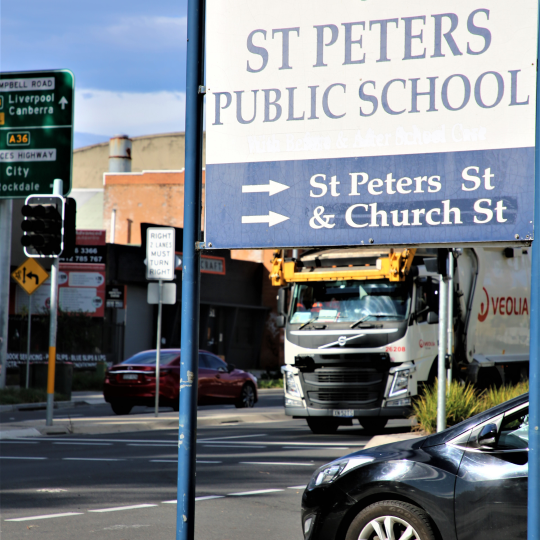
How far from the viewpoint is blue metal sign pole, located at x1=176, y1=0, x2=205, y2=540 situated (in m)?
3.79

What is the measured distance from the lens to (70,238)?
15469 mm

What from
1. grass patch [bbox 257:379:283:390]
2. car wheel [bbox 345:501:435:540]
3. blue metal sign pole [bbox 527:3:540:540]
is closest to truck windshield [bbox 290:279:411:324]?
car wheel [bbox 345:501:435:540]

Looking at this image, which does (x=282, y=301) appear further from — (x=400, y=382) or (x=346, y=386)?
(x=400, y=382)

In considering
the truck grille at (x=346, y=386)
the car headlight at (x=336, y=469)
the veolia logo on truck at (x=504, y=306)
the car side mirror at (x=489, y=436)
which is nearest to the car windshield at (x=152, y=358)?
the truck grille at (x=346, y=386)

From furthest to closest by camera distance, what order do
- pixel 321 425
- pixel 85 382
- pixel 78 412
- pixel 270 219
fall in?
1. pixel 85 382
2. pixel 78 412
3. pixel 321 425
4. pixel 270 219

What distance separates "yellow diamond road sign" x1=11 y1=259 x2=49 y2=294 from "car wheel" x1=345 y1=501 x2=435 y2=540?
699 inches

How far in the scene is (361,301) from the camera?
15.0m

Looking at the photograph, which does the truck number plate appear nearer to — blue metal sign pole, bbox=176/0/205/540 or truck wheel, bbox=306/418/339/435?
truck wheel, bbox=306/418/339/435

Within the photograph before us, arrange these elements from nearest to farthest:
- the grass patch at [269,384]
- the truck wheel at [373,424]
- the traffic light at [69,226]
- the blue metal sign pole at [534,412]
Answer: the blue metal sign pole at [534,412] < the traffic light at [69,226] < the truck wheel at [373,424] < the grass patch at [269,384]

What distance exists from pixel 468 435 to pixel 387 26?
2.94 metres

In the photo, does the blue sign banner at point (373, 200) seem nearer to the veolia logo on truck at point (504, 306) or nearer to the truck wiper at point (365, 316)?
the truck wiper at point (365, 316)

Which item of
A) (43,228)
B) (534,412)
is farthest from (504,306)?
(534,412)

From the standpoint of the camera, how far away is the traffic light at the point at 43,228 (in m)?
15.2

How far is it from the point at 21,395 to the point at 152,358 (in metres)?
4.40
